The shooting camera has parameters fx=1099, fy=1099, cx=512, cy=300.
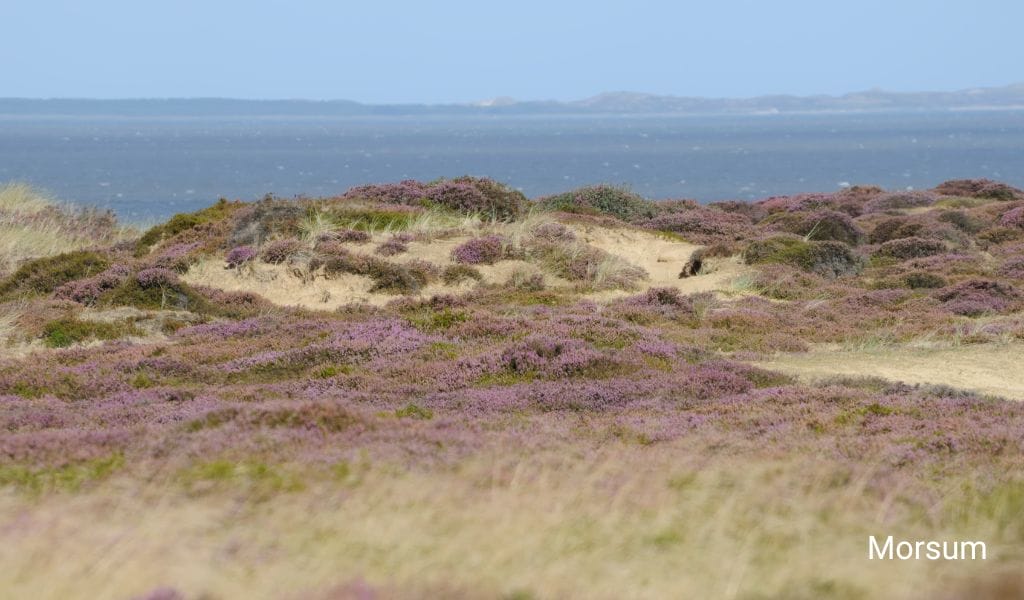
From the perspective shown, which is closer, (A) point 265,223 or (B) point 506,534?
(B) point 506,534

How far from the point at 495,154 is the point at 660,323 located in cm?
12678

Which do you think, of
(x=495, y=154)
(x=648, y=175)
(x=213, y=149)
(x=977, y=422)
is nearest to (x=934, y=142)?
(x=495, y=154)

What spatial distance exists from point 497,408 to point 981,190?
117 feet

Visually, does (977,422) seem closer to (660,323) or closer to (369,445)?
(369,445)

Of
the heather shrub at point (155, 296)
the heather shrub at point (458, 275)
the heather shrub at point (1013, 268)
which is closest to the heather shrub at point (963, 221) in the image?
the heather shrub at point (1013, 268)

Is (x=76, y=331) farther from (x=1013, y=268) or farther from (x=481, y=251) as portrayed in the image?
(x=1013, y=268)

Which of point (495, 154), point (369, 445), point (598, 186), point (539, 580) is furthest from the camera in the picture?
point (495, 154)

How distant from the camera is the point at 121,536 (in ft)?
18.0

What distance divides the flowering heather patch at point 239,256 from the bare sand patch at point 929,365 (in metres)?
12.2

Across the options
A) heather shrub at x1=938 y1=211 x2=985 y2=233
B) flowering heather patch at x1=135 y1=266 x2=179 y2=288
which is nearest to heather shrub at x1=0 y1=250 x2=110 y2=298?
flowering heather patch at x1=135 y1=266 x2=179 y2=288

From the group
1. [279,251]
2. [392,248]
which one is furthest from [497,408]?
[392,248]

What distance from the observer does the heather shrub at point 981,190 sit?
41188mm

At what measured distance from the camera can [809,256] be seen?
86.1 feet

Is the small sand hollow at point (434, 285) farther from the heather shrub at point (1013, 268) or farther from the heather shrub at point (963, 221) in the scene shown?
the heather shrub at point (963, 221)
